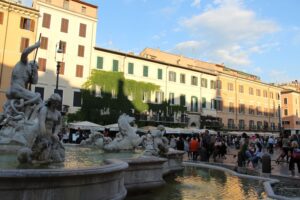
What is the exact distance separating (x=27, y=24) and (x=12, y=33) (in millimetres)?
1729

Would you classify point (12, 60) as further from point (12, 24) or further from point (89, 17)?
point (89, 17)

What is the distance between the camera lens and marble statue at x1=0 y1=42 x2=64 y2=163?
Answer: 18.7 ft

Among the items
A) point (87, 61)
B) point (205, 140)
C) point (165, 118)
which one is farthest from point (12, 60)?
point (205, 140)

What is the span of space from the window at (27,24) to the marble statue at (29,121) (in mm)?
24569

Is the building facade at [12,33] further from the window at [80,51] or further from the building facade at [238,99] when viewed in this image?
the building facade at [238,99]

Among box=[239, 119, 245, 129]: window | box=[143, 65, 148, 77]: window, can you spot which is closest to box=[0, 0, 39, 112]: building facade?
Result: box=[143, 65, 148, 77]: window

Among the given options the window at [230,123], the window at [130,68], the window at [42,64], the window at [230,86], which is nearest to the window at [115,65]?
the window at [130,68]

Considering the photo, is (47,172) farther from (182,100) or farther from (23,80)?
(182,100)

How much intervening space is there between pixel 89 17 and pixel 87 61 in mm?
5058

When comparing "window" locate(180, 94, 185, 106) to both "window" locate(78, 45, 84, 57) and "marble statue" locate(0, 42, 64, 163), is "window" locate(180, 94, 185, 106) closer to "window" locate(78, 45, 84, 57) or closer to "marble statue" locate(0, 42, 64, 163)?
"window" locate(78, 45, 84, 57)

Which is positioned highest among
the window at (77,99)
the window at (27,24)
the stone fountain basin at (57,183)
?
the window at (27,24)

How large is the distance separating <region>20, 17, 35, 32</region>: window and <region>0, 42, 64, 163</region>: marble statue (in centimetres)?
2457

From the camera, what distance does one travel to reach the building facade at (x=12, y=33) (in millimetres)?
30297

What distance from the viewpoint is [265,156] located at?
424 inches
